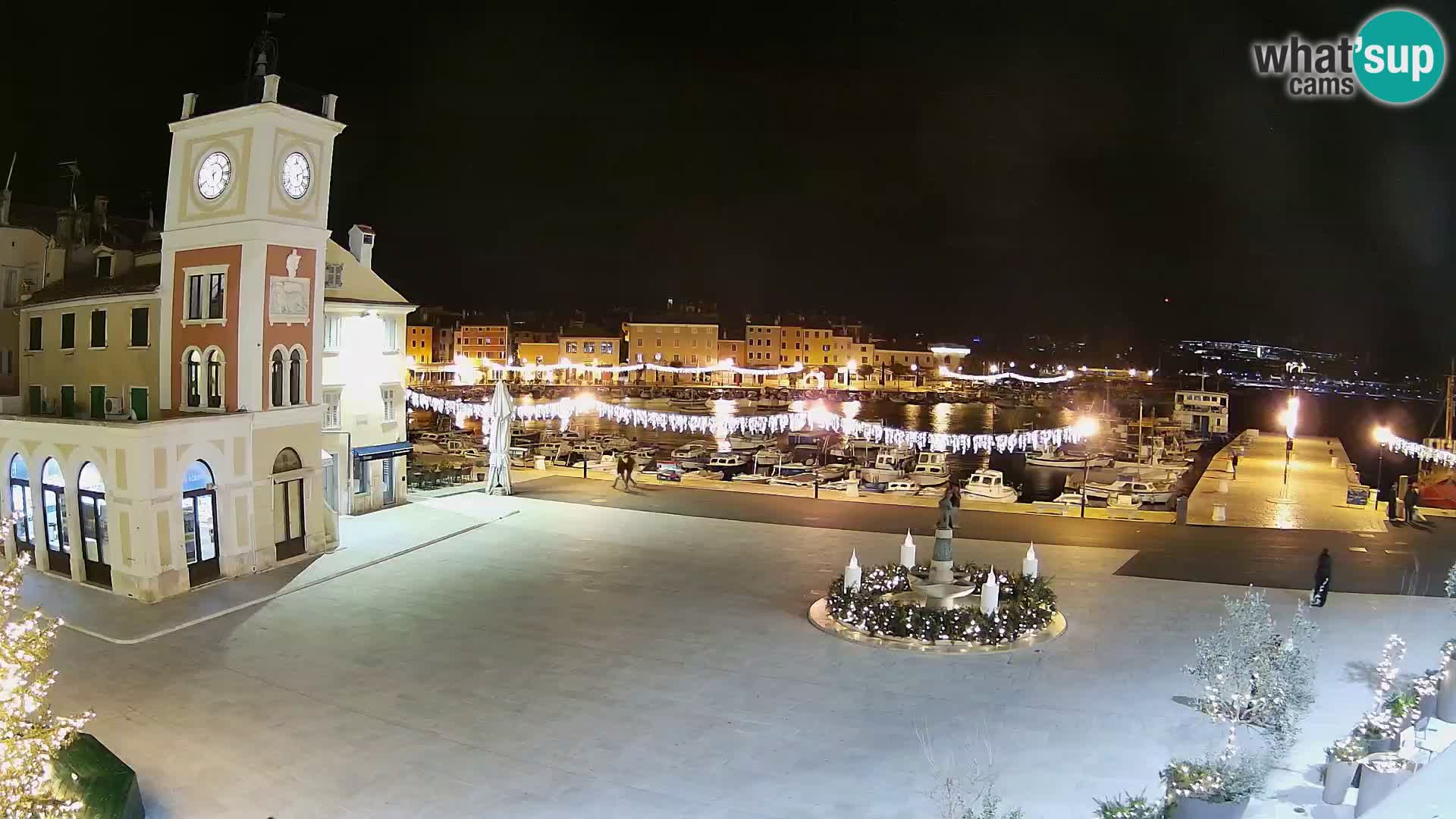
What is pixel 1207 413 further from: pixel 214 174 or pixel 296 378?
pixel 214 174

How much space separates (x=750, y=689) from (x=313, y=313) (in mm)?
13287

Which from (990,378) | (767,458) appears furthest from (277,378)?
(990,378)

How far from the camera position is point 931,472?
46.9 m

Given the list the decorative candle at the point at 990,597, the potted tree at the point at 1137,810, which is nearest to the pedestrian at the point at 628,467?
the decorative candle at the point at 990,597

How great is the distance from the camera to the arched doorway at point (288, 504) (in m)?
19.2

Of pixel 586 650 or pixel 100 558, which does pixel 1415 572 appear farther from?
pixel 100 558

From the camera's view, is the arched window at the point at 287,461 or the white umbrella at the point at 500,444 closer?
the arched window at the point at 287,461

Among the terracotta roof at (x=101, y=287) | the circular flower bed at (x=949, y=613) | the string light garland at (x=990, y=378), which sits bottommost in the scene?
the circular flower bed at (x=949, y=613)

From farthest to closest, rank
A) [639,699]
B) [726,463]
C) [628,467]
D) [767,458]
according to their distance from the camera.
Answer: [767,458], [726,463], [628,467], [639,699]

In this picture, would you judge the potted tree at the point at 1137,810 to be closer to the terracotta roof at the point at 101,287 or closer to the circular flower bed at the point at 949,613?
the circular flower bed at the point at 949,613

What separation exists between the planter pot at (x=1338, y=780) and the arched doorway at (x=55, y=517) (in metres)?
20.0

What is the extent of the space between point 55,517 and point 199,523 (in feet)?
10.3

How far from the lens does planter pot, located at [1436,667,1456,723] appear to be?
10.2 metres

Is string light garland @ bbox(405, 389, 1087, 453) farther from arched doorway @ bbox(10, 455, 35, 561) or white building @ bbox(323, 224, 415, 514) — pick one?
arched doorway @ bbox(10, 455, 35, 561)
